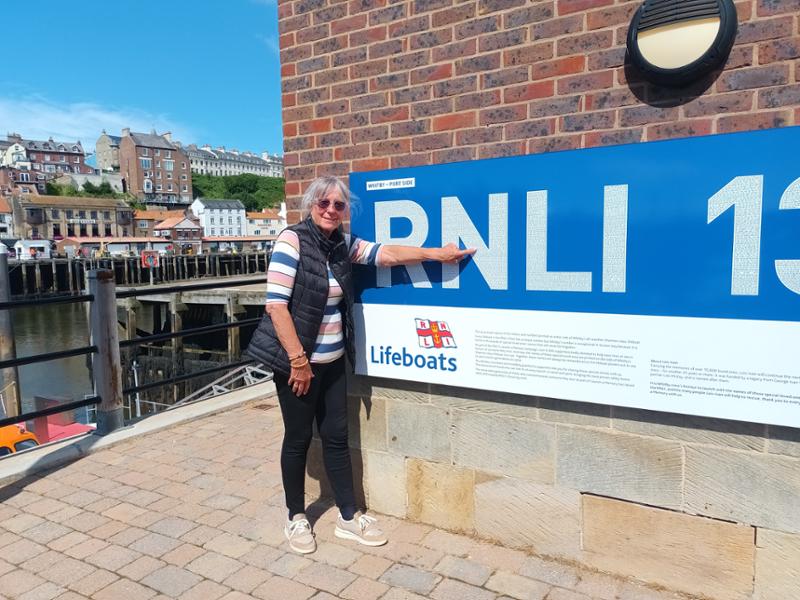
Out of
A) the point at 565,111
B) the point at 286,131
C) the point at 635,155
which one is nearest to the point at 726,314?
the point at 635,155

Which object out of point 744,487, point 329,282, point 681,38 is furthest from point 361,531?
point 681,38

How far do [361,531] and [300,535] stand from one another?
1.04ft

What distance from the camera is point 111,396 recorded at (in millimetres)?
4742

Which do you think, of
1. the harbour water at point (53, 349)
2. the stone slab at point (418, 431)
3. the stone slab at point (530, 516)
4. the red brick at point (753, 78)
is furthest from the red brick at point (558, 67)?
the harbour water at point (53, 349)

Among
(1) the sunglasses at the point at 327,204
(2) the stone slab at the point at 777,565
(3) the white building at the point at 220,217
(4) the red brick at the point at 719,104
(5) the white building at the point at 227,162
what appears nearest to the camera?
(4) the red brick at the point at 719,104

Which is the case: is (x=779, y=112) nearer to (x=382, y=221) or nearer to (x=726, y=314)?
(x=726, y=314)

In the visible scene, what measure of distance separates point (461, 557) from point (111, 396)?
3231 millimetres

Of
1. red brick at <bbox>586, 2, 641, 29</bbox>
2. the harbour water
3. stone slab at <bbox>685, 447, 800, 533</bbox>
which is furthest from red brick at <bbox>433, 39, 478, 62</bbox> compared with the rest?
the harbour water

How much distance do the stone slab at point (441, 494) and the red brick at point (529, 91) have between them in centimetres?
187

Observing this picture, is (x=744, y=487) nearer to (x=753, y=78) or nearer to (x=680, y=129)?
(x=680, y=129)

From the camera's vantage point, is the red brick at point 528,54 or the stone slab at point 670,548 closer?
the stone slab at point 670,548

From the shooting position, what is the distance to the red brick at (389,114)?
3.09m

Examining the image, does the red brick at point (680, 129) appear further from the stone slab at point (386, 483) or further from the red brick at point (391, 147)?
the stone slab at point (386, 483)

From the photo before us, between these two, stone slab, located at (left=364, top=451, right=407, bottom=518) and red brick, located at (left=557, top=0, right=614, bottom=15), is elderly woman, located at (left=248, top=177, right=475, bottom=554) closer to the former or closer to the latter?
stone slab, located at (left=364, top=451, right=407, bottom=518)
